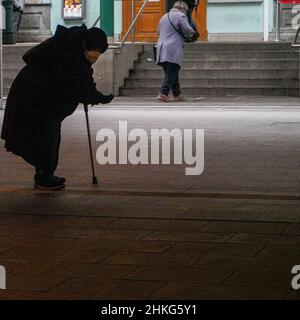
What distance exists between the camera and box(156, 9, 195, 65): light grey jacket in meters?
18.5

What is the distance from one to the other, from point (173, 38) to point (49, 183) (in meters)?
10.4

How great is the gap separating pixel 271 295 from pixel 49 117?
3.86 metres

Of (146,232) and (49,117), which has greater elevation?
(49,117)

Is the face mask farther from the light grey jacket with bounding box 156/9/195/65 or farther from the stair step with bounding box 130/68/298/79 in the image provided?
the stair step with bounding box 130/68/298/79

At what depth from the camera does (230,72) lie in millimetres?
20734

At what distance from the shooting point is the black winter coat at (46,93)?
8.27 m

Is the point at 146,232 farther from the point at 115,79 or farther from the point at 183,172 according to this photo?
the point at 115,79

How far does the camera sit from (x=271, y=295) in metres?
5.04

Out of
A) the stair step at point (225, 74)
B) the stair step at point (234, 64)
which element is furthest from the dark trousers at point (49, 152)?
the stair step at point (234, 64)

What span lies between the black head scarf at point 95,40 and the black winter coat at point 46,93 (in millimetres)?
75

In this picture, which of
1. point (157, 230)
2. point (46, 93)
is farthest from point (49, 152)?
point (157, 230)

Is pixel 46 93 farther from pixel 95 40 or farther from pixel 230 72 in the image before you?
pixel 230 72

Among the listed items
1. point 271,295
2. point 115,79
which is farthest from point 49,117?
point 115,79

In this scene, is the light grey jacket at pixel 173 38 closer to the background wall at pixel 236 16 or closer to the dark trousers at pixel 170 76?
the dark trousers at pixel 170 76
